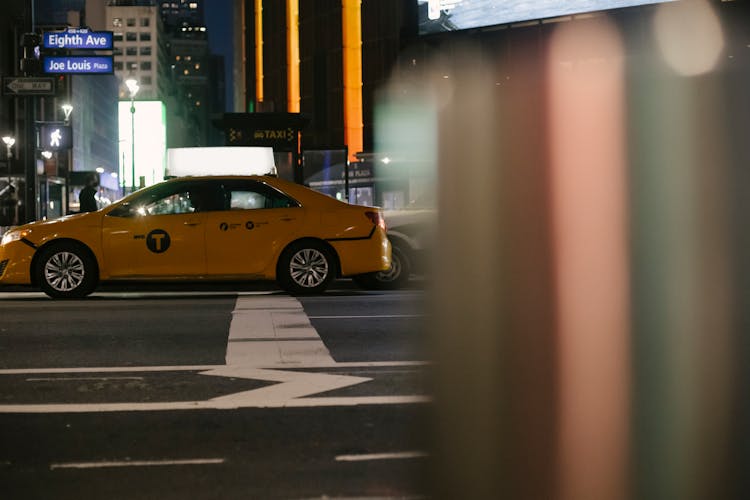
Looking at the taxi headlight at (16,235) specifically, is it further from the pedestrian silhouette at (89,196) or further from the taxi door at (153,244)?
the pedestrian silhouette at (89,196)

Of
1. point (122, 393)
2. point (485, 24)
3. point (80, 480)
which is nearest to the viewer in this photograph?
point (80, 480)

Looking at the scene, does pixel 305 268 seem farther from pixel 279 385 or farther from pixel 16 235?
pixel 279 385

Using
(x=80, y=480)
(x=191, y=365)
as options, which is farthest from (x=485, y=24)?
(x=80, y=480)

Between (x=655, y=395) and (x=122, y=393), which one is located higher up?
(x=655, y=395)

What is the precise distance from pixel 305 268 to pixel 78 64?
1495 cm

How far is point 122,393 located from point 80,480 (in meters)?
2.25

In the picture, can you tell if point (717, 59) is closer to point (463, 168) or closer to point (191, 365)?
point (463, 168)

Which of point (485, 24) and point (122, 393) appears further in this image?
point (485, 24)

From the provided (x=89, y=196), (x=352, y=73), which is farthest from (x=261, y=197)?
(x=352, y=73)

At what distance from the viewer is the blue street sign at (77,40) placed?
26.2m

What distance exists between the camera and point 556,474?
2.47m

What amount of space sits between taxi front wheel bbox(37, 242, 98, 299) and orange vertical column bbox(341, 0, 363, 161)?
178 feet

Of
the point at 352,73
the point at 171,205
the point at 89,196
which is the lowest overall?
the point at 171,205

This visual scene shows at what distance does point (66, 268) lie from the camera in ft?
44.9
